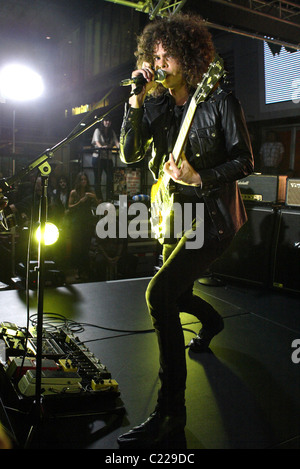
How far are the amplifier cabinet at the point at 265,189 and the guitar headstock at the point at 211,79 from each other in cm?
268

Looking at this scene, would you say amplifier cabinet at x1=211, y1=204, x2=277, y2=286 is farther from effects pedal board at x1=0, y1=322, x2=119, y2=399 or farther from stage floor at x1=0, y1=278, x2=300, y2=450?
effects pedal board at x1=0, y1=322, x2=119, y2=399

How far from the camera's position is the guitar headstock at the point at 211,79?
69.4 inches

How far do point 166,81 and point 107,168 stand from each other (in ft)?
20.5

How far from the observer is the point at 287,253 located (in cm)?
394

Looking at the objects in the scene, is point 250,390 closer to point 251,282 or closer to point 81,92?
point 251,282

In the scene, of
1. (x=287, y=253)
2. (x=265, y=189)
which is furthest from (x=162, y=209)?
(x=265, y=189)

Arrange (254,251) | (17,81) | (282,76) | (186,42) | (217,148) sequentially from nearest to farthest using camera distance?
(217,148) < (186,42) < (254,251) < (17,81) < (282,76)

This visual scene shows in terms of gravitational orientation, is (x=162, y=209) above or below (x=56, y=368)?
above

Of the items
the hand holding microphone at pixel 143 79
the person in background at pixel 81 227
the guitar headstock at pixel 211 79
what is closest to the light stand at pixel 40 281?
the hand holding microphone at pixel 143 79

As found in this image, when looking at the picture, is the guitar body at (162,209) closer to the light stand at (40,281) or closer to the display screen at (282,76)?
the light stand at (40,281)

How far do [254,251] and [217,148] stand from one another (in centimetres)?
250

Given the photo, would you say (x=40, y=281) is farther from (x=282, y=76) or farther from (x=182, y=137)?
(x=282, y=76)

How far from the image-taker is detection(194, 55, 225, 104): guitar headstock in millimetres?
1764

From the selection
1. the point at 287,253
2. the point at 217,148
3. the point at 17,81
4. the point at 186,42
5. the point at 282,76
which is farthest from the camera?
the point at 282,76
